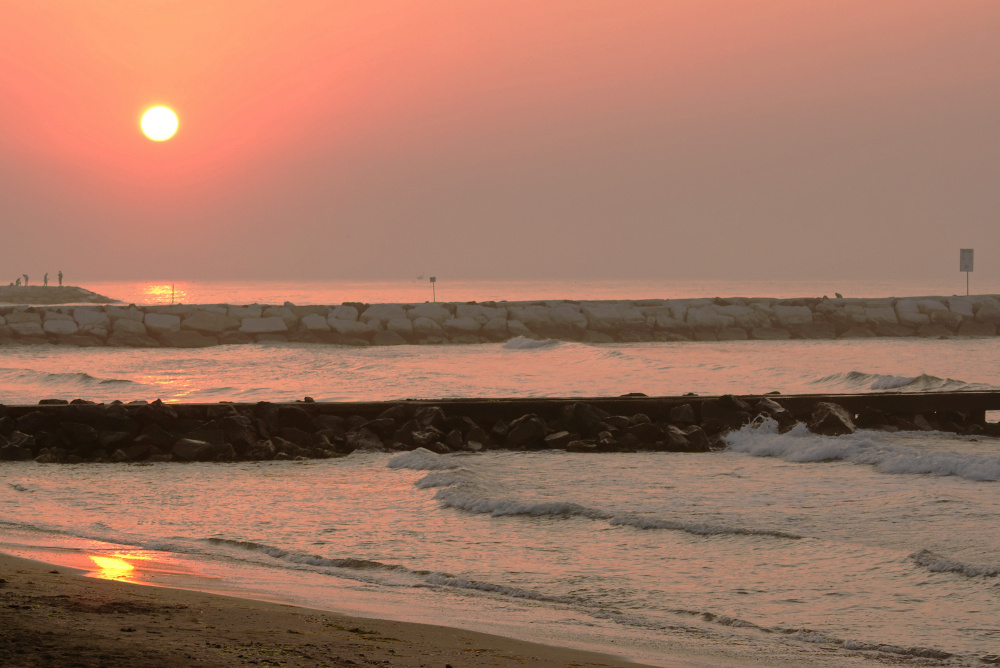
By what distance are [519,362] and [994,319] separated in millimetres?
20565

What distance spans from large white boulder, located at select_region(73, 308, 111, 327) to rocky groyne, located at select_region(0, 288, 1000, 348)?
0.10ft

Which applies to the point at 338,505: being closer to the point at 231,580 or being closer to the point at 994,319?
the point at 231,580

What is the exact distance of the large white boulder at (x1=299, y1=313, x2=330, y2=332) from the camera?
105ft

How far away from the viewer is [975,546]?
6355 mm

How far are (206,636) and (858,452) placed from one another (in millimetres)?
7706

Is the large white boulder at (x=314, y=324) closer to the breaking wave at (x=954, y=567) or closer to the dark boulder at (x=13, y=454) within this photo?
the dark boulder at (x=13, y=454)

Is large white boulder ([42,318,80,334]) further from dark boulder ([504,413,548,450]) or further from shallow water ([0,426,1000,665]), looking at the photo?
dark boulder ([504,413,548,450])

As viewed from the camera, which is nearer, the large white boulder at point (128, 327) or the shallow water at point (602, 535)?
the shallow water at point (602, 535)

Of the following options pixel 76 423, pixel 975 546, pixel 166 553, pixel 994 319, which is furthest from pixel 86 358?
pixel 994 319

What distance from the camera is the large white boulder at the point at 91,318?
105 feet

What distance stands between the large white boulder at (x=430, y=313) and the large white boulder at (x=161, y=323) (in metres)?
7.14

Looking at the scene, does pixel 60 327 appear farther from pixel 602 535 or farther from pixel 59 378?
pixel 602 535

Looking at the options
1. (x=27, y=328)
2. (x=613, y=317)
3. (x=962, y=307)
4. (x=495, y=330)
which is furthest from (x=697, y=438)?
(x=962, y=307)

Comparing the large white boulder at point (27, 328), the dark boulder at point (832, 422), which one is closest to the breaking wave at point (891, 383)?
the dark boulder at point (832, 422)
